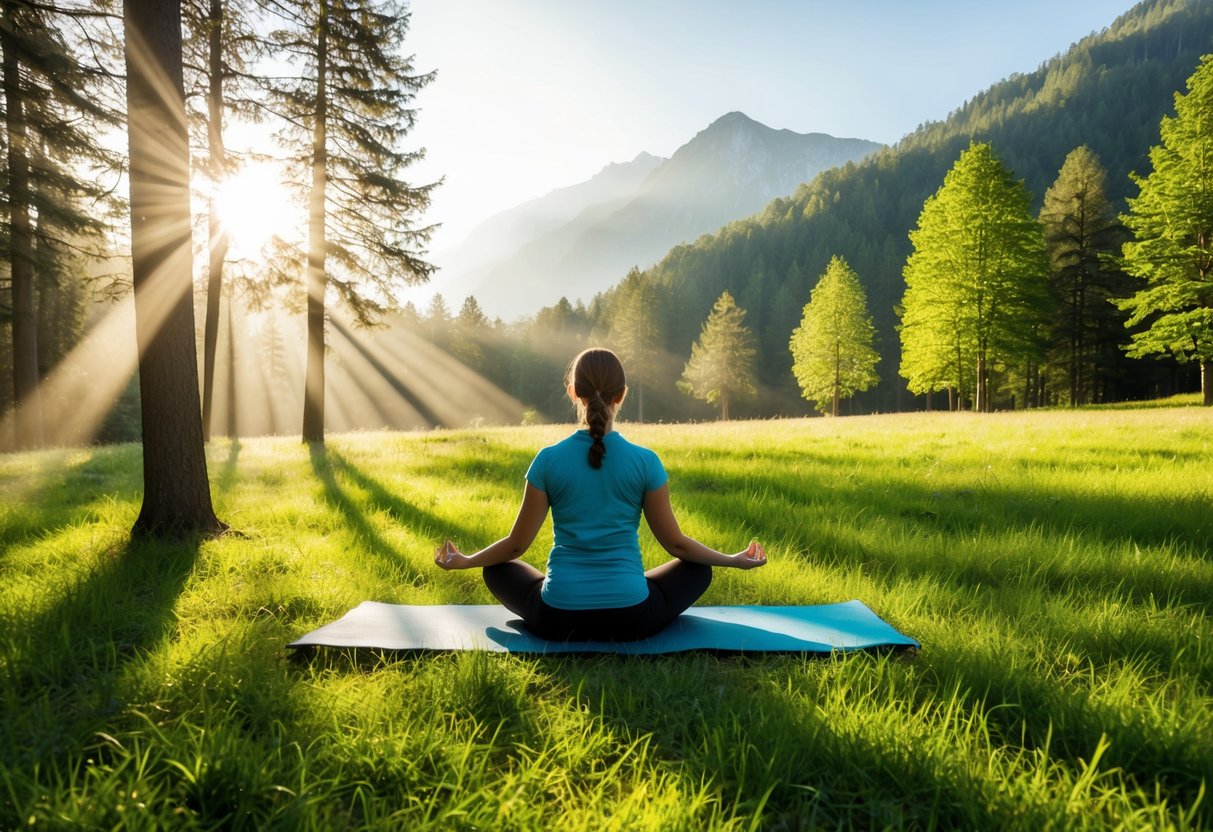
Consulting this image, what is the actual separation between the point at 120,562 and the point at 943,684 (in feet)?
18.9

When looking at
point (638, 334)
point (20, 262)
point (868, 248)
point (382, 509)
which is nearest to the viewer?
point (382, 509)

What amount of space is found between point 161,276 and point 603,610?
5.10 metres

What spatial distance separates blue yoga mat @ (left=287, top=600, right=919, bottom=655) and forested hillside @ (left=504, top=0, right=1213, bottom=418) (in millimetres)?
56044

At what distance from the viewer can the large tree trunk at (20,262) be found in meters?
12.8

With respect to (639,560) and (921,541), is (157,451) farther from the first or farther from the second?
(921,541)

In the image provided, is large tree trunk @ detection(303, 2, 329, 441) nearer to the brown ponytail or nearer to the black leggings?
the black leggings

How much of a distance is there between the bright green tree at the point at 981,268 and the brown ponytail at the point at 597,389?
26.5 meters

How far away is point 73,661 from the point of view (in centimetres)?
281

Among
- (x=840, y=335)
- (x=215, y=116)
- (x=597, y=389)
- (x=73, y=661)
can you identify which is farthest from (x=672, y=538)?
(x=840, y=335)

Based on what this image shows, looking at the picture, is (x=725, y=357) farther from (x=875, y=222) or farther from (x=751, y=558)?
(x=875, y=222)

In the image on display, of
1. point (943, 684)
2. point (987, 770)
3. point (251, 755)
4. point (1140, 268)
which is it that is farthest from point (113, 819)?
point (1140, 268)

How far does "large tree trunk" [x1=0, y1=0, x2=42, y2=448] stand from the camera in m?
12.8

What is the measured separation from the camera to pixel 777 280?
91000 mm

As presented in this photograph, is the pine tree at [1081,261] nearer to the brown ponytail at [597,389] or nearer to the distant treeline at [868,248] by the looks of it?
the distant treeline at [868,248]
